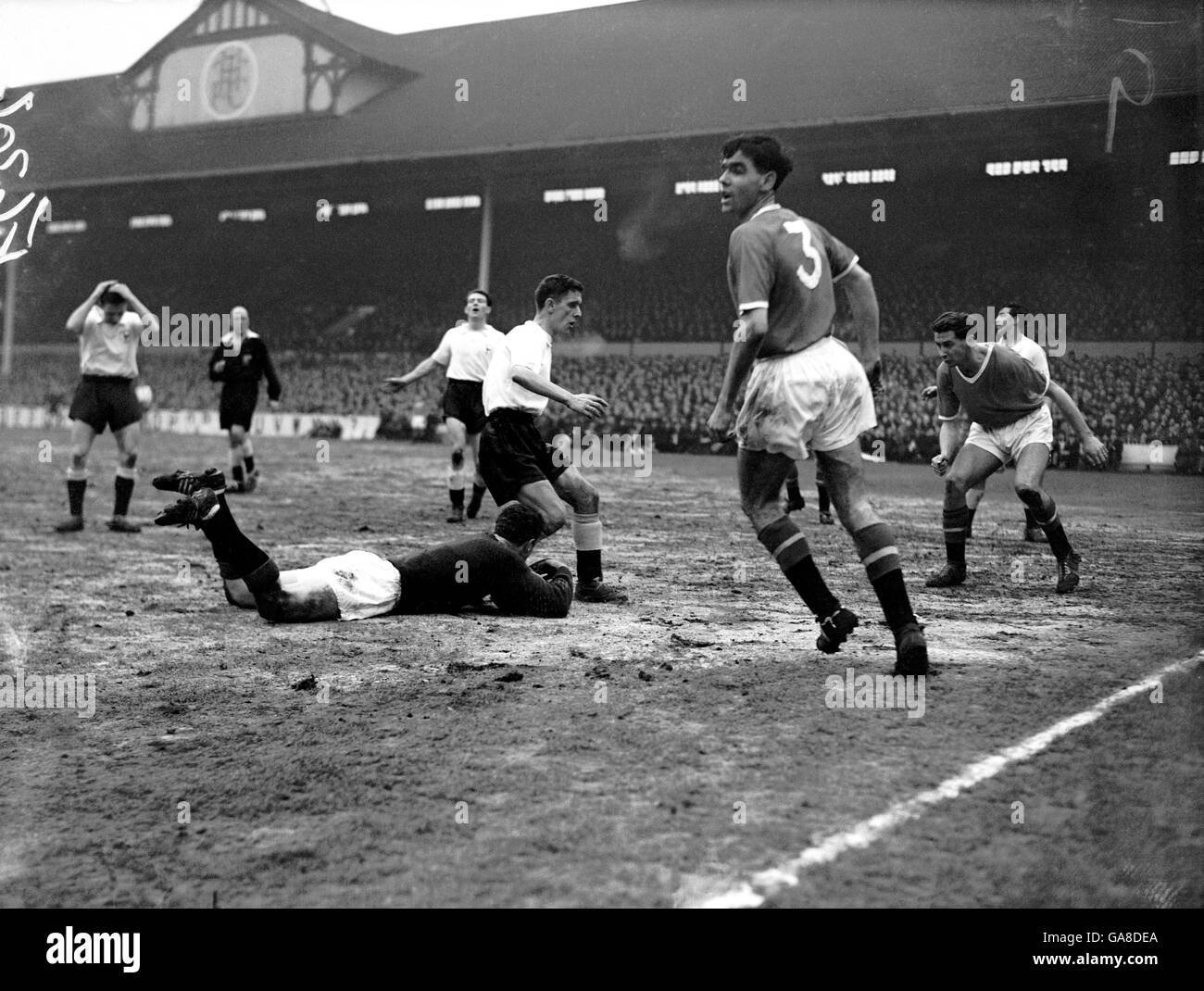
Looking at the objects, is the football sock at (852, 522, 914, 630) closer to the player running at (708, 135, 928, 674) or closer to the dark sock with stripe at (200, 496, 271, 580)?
the player running at (708, 135, 928, 674)

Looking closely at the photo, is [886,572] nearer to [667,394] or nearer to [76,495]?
[76,495]

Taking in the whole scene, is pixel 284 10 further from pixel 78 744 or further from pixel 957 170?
pixel 78 744

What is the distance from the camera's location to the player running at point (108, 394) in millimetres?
10234

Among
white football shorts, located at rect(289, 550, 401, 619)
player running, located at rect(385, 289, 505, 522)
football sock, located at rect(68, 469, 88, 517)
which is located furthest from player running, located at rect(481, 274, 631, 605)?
football sock, located at rect(68, 469, 88, 517)

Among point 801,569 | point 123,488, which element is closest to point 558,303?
point 801,569

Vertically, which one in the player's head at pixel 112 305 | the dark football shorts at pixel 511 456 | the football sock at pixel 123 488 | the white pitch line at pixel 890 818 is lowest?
the white pitch line at pixel 890 818

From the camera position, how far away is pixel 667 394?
26.9 metres

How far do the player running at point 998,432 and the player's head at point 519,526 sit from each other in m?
2.70

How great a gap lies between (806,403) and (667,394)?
22.2 meters

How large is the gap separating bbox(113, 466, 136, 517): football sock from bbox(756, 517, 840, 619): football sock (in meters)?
7.10

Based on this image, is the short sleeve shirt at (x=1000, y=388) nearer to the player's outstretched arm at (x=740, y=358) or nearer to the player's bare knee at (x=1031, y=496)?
the player's bare knee at (x=1031, y=496)

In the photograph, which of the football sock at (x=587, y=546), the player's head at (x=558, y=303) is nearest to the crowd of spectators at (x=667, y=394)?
the football sock at (x=587, y=546)

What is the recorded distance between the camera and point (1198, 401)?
20.7 metres
